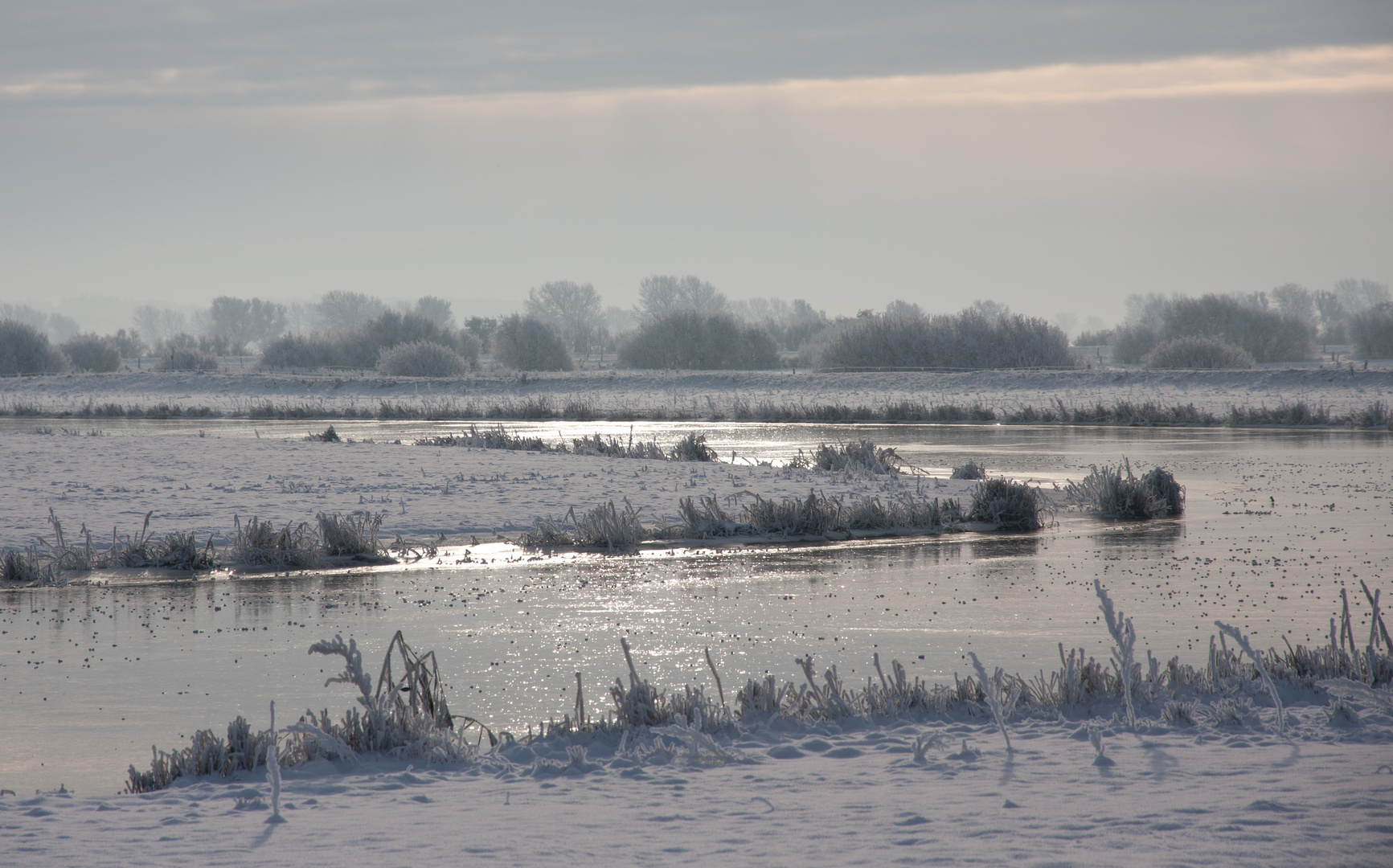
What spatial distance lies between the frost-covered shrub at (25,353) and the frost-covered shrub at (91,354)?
3.14 metres

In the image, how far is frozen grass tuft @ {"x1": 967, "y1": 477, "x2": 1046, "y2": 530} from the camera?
54.5 ft

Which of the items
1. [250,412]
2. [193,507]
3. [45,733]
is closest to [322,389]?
[250,412]

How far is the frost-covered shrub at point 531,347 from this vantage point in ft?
268

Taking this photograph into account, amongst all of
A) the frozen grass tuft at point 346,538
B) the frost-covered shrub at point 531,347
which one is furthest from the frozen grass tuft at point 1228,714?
the frost-covered shrub at point 531,347

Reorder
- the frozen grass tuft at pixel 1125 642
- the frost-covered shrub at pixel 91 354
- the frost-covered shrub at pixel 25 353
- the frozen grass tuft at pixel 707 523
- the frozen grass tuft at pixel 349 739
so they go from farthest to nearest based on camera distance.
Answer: the frost-covered shrub at pixel 91 354 < the frost-covered shrub at pixel 25 353 < the frozen grass tuft at pixel 707 523 < the frozen grass tuft at pixel 1125 642 < the frozen grass tuft at pixel 349 739

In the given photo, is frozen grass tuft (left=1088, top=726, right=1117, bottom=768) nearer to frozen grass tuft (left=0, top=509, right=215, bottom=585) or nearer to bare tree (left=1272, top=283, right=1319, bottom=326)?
frozen grass tuft (left=0, top=509, right=215, bottom=585)

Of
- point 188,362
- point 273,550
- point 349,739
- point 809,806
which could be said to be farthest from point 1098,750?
point 188,362

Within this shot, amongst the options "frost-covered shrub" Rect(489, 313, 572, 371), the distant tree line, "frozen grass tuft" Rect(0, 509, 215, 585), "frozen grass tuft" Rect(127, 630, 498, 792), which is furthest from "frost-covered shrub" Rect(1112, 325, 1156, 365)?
"frozen grass tuft" Rect(127, 630, 498, 792)

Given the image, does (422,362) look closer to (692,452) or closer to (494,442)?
(494,442)

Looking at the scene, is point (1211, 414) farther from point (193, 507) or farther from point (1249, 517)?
point (193, 507)

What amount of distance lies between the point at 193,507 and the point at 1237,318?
233ft

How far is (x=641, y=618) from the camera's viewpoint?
10.6 metres

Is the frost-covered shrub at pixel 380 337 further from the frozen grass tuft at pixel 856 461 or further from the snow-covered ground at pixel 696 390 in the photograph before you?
the frozen grass tuft at pixel 856 461

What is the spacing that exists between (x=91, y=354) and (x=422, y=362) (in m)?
28.8
